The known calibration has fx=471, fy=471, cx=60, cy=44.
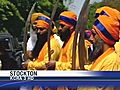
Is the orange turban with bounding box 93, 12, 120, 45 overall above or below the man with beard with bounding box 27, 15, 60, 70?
above

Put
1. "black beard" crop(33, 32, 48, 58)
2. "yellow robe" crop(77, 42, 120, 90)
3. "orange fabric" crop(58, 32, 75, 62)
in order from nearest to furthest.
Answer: "yellow robe" crop(77, 42, 120, 90), "orange fabric" crop(58, 32, 75, 62), "black beard" crop(33, 32, 48, 58)

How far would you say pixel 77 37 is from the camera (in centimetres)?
408

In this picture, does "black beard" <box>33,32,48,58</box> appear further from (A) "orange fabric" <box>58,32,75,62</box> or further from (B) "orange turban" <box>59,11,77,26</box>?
(A) "orange fabric" <box>58,32,75,62</box>

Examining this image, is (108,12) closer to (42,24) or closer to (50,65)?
(50,65)

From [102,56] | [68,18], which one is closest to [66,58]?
[68,18]

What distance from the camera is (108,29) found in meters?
3.82

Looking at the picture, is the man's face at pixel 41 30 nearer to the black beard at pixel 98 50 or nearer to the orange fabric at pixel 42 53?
the orange fabric at pixel 42 53

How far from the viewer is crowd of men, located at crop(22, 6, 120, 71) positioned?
383 centimetres

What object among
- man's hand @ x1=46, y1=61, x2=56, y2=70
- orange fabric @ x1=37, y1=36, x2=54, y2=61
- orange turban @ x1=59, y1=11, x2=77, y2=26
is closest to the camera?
man's hand @ x1=46, y1=61, x2=56, y2=70

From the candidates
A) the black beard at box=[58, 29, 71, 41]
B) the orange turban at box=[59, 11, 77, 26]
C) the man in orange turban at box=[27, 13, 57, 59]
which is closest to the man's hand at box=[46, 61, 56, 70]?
the black beard at box=[58, 29, 71, 41]

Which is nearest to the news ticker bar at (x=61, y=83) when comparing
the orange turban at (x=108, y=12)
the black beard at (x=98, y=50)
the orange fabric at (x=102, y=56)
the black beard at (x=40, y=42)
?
the orange fabric at (x=102, y=56)

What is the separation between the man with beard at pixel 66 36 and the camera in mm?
4617

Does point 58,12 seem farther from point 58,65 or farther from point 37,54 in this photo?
point 58,65

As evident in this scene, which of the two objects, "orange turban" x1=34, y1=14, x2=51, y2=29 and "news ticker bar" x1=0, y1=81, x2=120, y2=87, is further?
"orange turban" x1=34, y1=14, x2=51, y2=29
